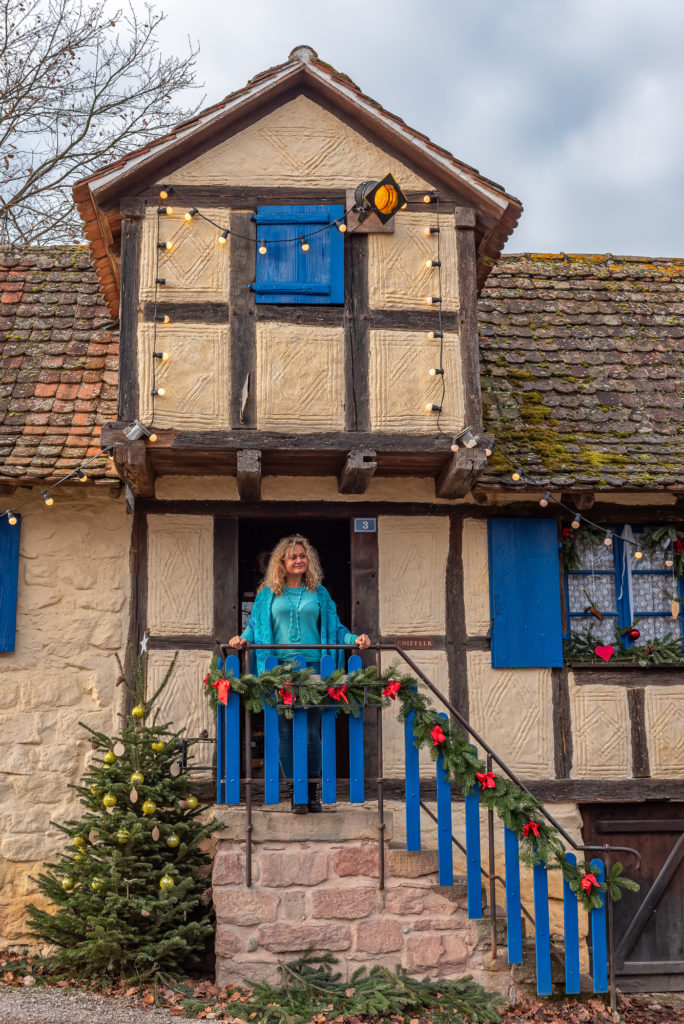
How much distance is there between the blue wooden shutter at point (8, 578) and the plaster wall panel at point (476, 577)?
3.51m

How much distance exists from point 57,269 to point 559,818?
6.80m

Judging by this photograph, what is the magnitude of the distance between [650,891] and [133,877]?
13.6 ft

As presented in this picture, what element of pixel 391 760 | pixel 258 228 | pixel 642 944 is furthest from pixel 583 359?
pixel 642 944

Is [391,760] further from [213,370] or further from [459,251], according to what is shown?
[459,251]

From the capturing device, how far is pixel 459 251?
8555 millimetres

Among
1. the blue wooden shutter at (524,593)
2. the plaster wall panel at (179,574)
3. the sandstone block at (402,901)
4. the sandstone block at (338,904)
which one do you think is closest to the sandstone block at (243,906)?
the sandstone block at (338,904)

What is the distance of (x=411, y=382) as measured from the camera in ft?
27.1

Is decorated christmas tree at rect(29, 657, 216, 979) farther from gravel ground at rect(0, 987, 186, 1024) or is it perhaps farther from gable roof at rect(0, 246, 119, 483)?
gable roof at rect(0, 246, 119, 483)

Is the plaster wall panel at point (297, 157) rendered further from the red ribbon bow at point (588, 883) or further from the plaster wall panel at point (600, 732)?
the red ribbon bow at point (588, 883)

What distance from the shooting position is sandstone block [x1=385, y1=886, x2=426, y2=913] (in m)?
7.18

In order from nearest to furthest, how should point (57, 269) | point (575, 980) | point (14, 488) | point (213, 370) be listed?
point (575, 980) → point (213, 370) → point (14, 488) → point (57, 269)

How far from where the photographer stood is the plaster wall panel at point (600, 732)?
28.6 feet

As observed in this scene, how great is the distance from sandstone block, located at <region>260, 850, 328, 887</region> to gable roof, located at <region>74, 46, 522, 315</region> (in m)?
4.84

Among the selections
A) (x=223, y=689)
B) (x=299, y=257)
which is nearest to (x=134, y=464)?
(x=223, y=689)
